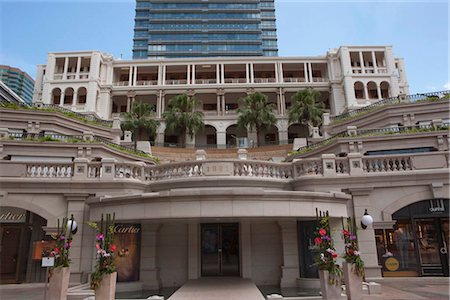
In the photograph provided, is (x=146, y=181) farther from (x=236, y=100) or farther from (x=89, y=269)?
(x=236, y=100)

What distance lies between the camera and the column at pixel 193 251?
1526cm

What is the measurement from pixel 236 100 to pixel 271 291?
166 feet

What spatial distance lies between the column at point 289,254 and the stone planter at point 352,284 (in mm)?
3487

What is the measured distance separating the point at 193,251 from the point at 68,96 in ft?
177

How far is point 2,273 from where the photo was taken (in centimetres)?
1552

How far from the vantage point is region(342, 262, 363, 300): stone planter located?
11281mm

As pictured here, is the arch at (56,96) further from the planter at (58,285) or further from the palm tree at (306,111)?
the planter at (58,285)

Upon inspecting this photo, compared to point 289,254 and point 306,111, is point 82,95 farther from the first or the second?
point 289,254

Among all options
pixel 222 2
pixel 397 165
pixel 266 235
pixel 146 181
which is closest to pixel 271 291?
pixel 266 235

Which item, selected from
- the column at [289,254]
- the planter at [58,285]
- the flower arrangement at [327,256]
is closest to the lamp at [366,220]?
the column at [289,254]

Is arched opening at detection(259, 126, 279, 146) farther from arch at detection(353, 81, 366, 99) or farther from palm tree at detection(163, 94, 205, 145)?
arch at detection(353, 81, 366, 99)

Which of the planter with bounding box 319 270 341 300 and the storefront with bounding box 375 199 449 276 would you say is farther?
the storefront with bounding box 375 199 449 276

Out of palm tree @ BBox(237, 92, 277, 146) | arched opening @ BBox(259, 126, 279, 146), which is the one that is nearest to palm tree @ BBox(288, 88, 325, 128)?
palm tree @ BBox(237, 92, 277, 146)

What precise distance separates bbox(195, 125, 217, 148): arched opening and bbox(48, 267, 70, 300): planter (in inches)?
1872
